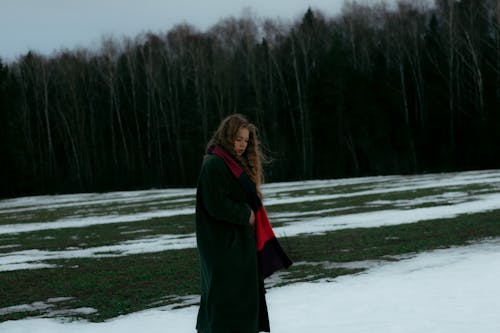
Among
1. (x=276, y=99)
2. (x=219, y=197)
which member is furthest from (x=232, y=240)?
(x=276, y=99)

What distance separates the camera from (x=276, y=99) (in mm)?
61000

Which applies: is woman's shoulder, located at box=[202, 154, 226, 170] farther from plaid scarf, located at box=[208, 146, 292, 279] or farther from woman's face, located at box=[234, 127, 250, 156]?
woman's face, located at box=[234, 127, 250, 156]

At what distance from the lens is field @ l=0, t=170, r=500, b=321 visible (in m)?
9.68

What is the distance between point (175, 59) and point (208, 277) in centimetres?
6223

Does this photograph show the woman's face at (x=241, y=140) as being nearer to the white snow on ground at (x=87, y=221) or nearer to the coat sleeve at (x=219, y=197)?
the coat sleeve at (x=219, y=197)

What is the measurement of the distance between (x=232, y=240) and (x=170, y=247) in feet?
35.3

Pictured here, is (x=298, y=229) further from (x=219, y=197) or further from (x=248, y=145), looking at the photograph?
(x=219, y=197)

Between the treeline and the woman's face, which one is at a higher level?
the treeline

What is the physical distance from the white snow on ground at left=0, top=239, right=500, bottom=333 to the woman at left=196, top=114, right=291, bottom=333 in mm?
1959

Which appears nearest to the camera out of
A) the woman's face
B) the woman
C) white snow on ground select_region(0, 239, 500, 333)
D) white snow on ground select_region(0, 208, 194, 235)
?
the woman

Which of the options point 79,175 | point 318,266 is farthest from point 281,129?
point 318,266

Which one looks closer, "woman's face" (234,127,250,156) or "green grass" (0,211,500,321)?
"woman's face" (234,127,250,156)

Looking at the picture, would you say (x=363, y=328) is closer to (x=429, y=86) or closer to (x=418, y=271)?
(x=418, y=271)

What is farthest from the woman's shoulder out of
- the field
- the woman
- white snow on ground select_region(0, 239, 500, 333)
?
the field
